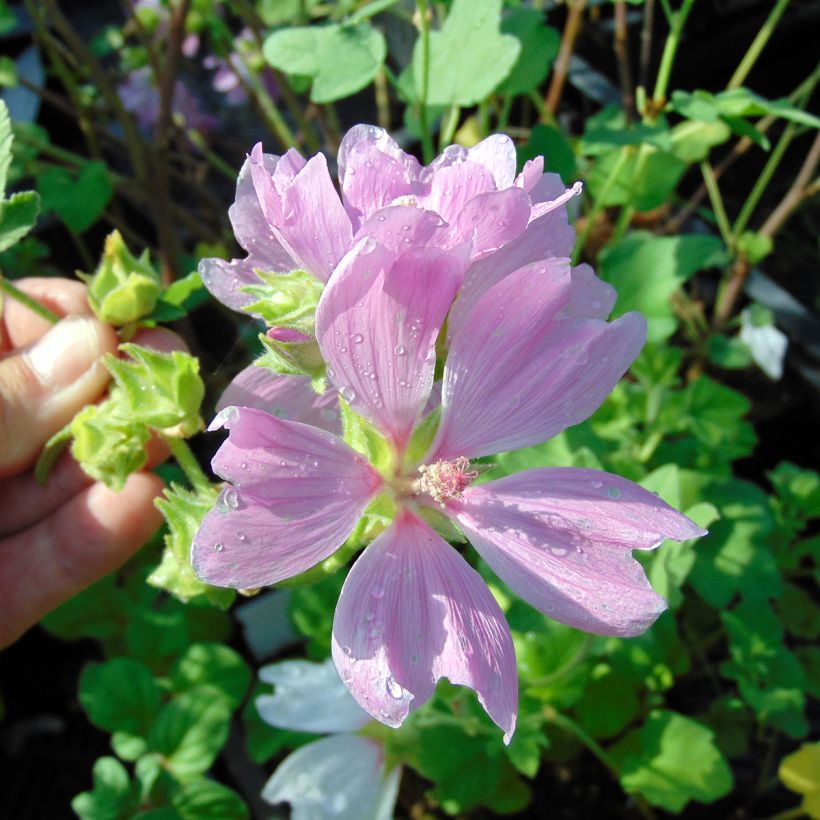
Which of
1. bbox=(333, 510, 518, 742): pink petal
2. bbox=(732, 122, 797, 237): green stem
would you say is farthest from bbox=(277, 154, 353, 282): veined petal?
bbox=(732, 122, 797, 237): green stem

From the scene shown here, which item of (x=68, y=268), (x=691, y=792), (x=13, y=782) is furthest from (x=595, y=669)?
(x=68, y=268)

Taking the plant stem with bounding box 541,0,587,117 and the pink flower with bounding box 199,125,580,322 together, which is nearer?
the pink flower with bounding box 199,125,580,322

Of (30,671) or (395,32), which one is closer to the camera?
(30,671)

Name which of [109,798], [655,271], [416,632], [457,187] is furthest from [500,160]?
[109,798]

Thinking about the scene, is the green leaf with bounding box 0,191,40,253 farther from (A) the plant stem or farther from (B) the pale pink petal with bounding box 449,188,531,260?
(A) the plant stem

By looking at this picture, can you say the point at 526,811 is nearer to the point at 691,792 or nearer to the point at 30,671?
the point at 691,792

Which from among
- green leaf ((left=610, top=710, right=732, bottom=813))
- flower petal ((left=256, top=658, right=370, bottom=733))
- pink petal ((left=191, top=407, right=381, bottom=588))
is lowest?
green leaf ((left=610, top=710, right=732, bottom=813))
